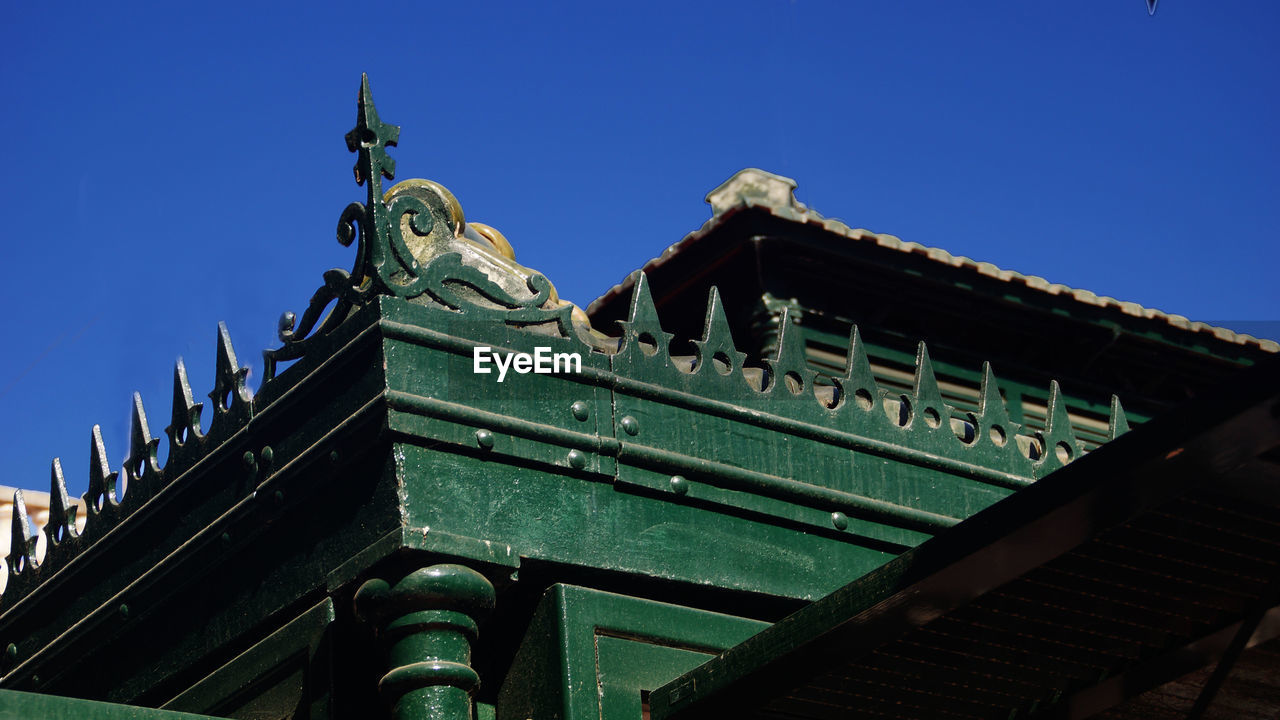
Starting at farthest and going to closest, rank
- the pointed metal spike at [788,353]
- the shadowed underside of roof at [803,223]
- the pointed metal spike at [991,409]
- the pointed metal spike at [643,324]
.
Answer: the shadowed underside of roof at [803,223] < the pointed metal spike at [991,409] < the pointed metal spike at [788,353] < the pointed metal spike at [643,324]

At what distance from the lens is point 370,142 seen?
4.24 m

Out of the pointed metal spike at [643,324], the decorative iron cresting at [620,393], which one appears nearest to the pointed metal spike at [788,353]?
the decorative iron cresting at [620,393]

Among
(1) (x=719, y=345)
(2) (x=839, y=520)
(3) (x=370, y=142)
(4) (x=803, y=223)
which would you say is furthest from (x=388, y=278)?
(4) (x=803, y=223)

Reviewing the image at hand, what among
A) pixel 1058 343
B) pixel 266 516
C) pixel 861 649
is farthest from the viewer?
pixel 1058 343

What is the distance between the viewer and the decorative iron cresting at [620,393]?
4.21 metres

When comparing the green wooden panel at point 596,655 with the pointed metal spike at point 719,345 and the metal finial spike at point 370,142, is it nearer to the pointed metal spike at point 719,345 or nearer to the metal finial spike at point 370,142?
the pointed metal spike at point 719,345

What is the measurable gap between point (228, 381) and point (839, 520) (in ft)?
6.40

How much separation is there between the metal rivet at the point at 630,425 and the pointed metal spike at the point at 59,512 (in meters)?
2.19

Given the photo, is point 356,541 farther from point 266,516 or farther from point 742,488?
point 742,488

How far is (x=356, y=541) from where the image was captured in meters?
3.96

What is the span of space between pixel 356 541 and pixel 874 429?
1740 mm

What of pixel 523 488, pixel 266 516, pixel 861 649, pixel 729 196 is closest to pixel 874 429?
pixel 523 488

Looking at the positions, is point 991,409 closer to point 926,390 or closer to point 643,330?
point 926,390

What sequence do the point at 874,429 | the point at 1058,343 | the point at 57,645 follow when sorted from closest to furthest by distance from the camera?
the point at 874,429 < the point at 57,645 < the point at 1058,343
